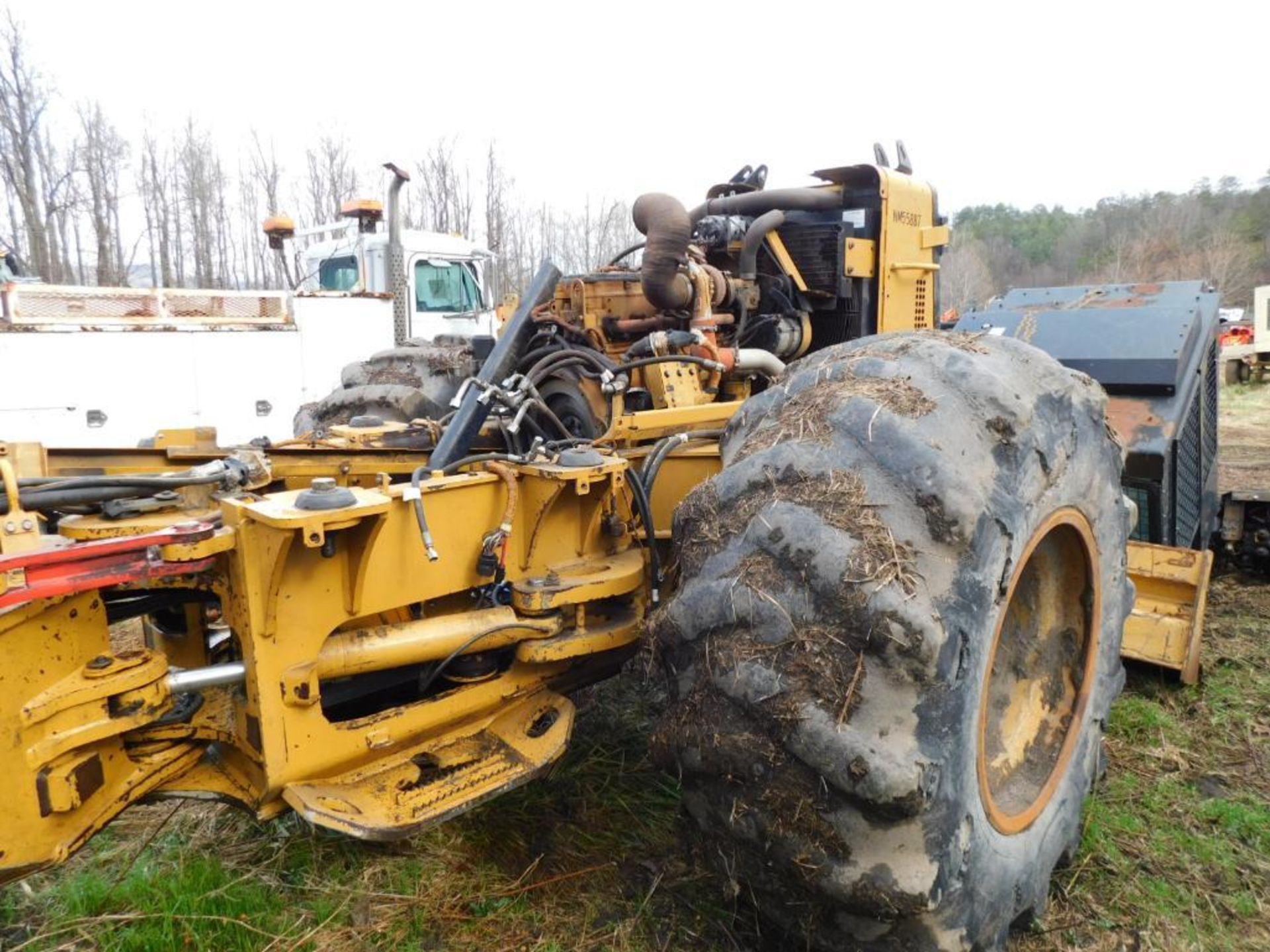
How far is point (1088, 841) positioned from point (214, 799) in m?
2.63

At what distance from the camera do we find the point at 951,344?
246 centimetres

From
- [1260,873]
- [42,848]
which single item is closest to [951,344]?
[1260,873]

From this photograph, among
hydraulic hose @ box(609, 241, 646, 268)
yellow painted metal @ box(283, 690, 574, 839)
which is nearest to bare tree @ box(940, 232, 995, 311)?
hydraulic hose @ box(609, 241, 646, 268)

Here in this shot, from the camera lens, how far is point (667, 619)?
216 cm

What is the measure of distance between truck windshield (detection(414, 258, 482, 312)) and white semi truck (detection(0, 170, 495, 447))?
0.02m

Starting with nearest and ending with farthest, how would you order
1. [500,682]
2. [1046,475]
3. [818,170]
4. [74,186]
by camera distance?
[1046,475] → [500,682] → [818,170] → [74,186]

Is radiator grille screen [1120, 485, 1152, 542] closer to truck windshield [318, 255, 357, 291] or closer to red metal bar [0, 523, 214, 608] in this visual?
red metal bar [0, 523, 214, 608]

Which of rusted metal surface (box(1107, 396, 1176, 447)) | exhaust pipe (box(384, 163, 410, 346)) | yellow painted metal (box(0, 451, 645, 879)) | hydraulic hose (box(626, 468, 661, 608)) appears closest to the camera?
yellow painted metal (box(0, 451, 645, 879))

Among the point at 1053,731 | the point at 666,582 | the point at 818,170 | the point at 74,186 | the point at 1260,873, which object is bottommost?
the point at 1260,873

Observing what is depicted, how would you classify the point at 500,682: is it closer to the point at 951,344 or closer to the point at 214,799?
the point at 214,799

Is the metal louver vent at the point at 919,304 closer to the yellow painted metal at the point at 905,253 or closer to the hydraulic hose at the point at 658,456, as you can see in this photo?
the yellow painted metal at the point at 905,253

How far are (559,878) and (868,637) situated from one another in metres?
1.48

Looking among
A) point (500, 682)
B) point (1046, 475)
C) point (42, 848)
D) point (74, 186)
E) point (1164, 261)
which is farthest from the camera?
point (1164, 261)

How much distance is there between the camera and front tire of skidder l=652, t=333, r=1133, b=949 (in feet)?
6.25
